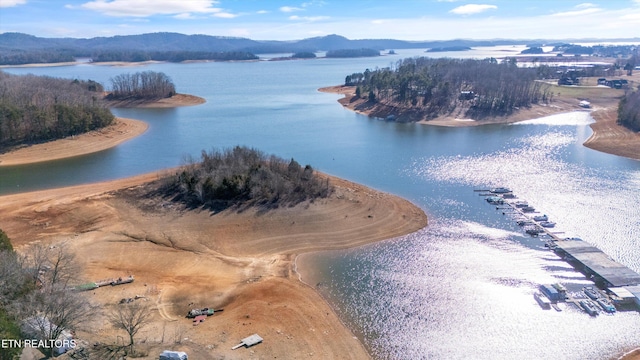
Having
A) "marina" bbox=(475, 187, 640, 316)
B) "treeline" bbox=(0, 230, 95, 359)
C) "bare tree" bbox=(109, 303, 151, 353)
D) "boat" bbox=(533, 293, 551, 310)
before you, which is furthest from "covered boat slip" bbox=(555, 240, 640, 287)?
"treeline" bbox=(0, 230, 95, 359)

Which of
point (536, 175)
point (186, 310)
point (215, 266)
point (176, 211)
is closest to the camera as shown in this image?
point (186, 310)

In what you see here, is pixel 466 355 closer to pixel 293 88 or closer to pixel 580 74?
pixel 293 88

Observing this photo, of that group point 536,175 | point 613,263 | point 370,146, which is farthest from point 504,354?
point 370,146

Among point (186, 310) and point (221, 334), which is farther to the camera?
point (186, 310)

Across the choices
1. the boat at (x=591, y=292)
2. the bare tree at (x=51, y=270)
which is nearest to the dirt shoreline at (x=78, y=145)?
the bare tree at (x=51, y=270)

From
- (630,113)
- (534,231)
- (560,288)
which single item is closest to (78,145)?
(534,231)

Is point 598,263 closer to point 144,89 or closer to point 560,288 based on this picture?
point 560,288

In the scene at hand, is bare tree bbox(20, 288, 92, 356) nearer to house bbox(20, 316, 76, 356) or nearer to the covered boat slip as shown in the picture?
house bbox(20, 316, 76, 356)
